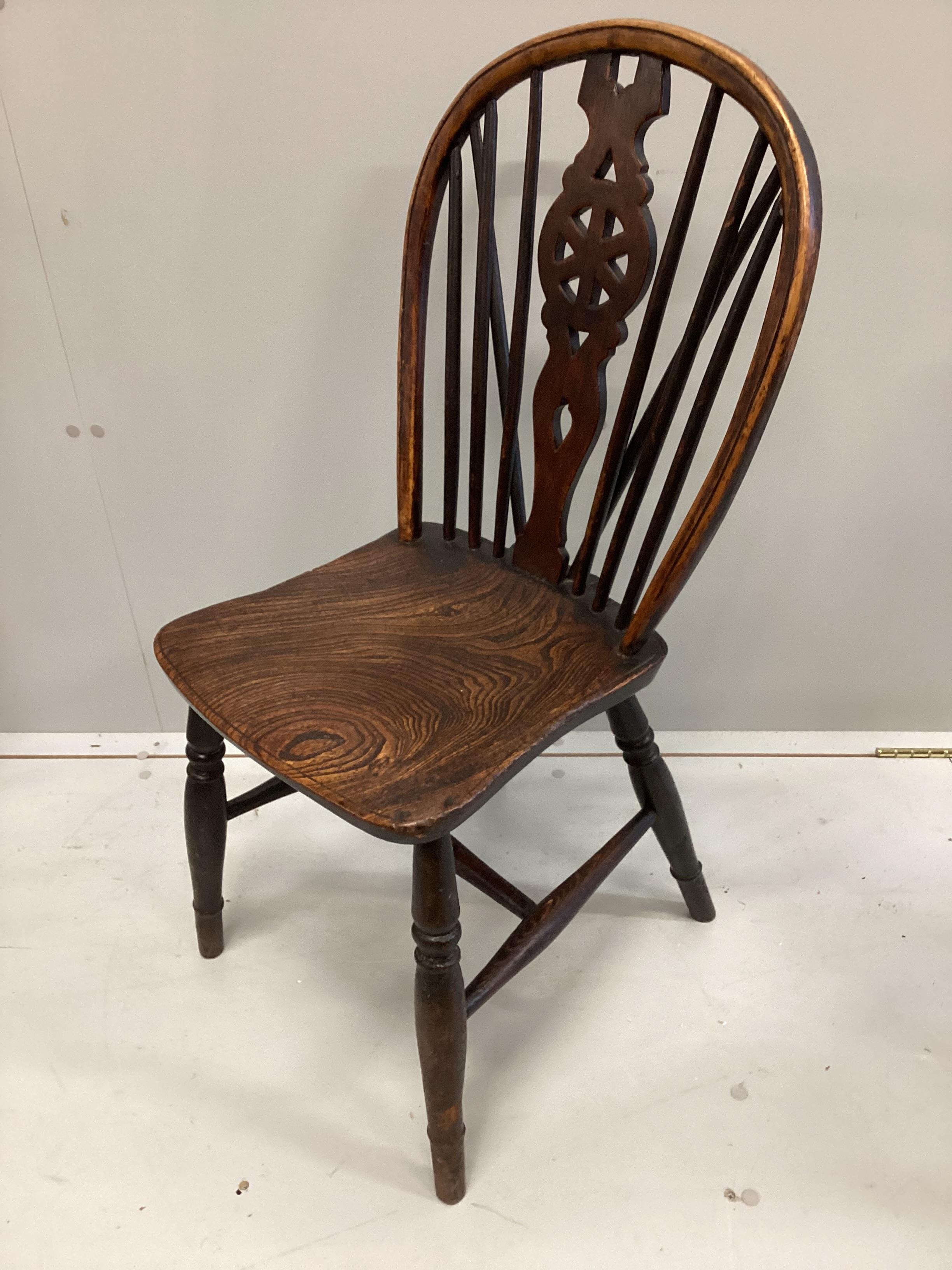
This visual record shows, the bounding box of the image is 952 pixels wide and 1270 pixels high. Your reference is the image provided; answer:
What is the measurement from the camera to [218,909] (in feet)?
3.65

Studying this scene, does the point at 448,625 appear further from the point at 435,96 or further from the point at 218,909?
the point at 435,96

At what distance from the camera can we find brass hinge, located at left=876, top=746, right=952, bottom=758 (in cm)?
144

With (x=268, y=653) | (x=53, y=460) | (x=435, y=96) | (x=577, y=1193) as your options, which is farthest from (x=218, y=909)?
(x=435, y=96)

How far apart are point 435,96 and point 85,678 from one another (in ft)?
3.24

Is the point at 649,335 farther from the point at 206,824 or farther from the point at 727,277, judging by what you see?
the point at 206,824

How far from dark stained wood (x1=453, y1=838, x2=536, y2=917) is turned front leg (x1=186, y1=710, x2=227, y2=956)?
271 millimetres

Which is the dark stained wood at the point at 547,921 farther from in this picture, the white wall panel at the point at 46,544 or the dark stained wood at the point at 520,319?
the white wall panel at the point at 46,544

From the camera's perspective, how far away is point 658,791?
1.05 m

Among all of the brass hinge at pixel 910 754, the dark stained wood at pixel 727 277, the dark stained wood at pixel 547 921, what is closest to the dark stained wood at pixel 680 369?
the dark stained wood at pixel 727 277

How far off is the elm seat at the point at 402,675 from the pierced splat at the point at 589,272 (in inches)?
4.1

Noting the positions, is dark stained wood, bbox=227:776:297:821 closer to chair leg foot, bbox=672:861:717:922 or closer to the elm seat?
the elm seat

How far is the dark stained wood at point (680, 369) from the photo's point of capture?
768 millimetres

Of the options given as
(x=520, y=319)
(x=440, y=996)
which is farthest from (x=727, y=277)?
(x=440, y=996)

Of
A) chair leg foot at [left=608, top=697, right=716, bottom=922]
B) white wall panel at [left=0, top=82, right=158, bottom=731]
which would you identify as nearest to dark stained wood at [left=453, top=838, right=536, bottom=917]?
chair leg foot at [left=608, top=697, right=716, bottom=922]
